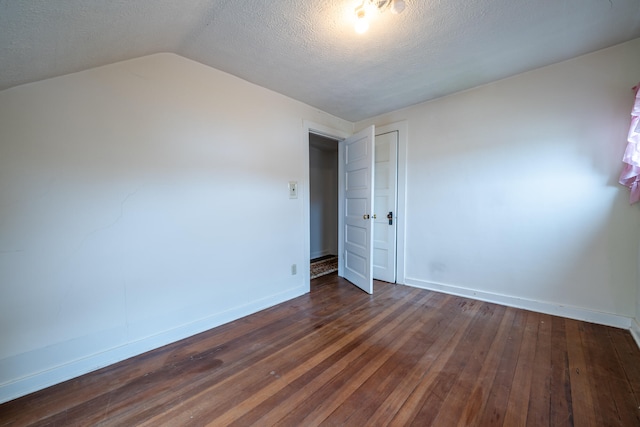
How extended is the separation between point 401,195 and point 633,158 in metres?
1.93

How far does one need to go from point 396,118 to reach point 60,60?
318cm

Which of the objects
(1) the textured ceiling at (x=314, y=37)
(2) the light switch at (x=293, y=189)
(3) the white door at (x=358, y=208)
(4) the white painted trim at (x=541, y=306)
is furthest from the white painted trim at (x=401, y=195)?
(2) the light switch at (x=293, y=189)

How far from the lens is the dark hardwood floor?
4.23ft

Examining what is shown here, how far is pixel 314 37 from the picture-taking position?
1761 millimetres

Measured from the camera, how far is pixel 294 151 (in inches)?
114

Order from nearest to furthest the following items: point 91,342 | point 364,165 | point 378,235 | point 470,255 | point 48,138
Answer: point 48,138, point 91,342, point 470,255, point 364,165, point 378,235

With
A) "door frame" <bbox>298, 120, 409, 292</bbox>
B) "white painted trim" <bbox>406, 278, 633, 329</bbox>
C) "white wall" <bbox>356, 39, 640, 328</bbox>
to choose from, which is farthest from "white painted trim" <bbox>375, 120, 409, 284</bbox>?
"white painted trim" <bbox>406, 278, 633, 329</bbox>

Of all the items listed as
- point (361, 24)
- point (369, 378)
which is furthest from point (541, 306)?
point (361, 24)

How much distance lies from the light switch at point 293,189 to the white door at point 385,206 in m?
1.25

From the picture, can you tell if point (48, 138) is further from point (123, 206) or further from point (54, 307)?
point (54, 307)

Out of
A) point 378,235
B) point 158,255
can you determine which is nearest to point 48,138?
point 158,255

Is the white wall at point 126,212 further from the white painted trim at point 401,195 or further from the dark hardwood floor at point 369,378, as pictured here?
the white painted trim at point 401,195

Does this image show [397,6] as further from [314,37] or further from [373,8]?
[314,37]

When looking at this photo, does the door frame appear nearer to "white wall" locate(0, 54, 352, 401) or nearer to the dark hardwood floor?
"white wall" locate(0, 54, 352, 401)
